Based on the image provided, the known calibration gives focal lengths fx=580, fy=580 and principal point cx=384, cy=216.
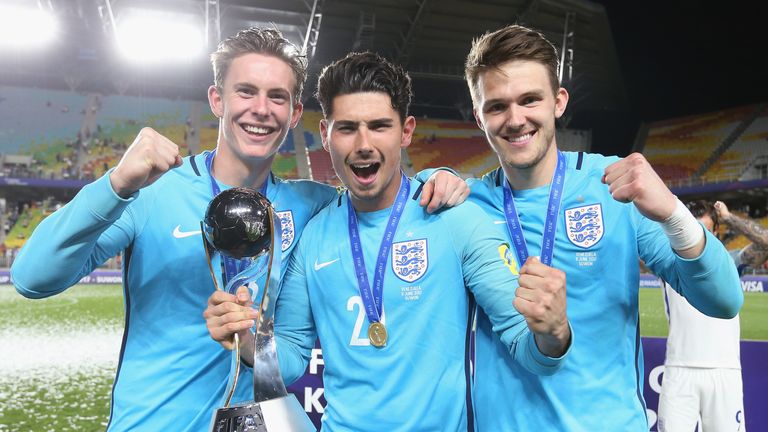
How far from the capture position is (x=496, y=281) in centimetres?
178

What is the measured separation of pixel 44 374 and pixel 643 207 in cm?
725

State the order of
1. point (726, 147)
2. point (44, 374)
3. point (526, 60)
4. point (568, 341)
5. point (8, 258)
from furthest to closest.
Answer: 1. point (726, 147)
2. point (8, 258)
3. point (44, 374)
4. point (526, 60)
5. point (568, 341)

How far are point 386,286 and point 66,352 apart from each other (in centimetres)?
769

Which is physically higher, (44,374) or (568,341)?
(568,341)

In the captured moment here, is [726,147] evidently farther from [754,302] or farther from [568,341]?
[568,341]

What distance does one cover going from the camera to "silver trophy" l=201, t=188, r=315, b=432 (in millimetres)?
1306

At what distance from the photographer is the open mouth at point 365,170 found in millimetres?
1959

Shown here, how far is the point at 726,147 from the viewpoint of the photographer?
24812 mm

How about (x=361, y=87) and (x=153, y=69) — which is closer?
(x=361, y=87)

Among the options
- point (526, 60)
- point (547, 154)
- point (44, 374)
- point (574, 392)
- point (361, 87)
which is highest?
point (526, 60)

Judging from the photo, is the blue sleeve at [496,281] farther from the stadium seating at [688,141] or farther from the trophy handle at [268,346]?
the stadium seating at [688,141]

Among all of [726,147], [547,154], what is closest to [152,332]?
[547,154]

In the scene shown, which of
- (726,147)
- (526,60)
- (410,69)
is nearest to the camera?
(526,60)

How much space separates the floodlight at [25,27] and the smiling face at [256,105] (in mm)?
20679
